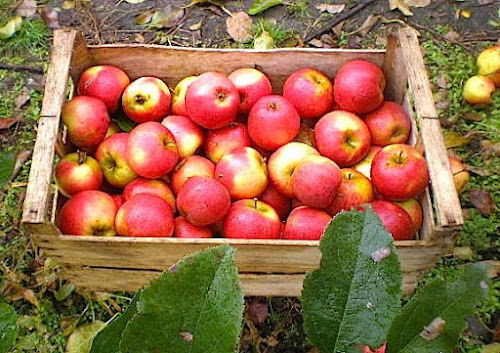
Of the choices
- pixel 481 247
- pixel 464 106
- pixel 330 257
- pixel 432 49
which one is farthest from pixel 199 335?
pixel 432 49

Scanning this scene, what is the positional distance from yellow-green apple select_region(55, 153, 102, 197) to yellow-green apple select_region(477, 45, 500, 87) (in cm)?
174

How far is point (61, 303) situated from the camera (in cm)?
200

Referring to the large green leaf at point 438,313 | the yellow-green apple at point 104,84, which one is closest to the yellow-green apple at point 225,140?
the yellow-green apple at point 104,84

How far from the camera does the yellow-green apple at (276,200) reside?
179 centimetres

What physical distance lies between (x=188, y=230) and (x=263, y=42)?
1.29 m

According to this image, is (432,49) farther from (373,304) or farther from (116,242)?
(373,304)

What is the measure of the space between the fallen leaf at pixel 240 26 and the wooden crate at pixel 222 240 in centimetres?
86

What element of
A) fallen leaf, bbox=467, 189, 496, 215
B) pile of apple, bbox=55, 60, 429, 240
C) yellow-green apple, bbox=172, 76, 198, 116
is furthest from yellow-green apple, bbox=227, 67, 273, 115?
fallen leaf, bbox=467, 189, 496, 215

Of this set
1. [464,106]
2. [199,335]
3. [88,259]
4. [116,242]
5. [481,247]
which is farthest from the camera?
[464,106]

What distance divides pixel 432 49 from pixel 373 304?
2.52 meters

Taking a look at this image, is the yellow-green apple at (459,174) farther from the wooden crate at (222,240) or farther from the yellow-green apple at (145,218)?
the yellow-green apple at (145,218)

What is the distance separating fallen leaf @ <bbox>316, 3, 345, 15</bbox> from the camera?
295 centimetres

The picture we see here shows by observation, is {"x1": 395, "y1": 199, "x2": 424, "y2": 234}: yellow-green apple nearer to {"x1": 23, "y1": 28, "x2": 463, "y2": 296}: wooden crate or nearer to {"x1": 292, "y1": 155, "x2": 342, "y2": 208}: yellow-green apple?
{"x1": 23, "y1": 28, "x2": 463, "y2": 296}: wooden crate

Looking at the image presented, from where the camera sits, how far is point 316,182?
158cm
